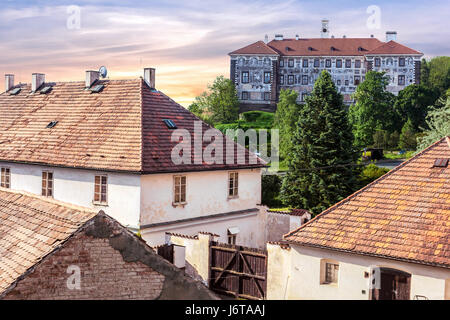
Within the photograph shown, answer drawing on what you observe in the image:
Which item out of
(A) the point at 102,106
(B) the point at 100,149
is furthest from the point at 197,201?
(A) the point at 102,106

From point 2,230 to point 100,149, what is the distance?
14.5m

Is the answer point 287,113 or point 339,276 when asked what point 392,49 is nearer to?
point 287,113

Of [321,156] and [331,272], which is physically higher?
[321,156]

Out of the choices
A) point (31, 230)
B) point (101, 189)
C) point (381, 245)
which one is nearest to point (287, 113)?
point (101, 189)

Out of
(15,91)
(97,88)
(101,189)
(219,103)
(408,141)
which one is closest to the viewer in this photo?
(101,189)

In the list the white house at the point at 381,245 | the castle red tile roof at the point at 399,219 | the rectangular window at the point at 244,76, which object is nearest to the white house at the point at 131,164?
the white house at the point at 381,245

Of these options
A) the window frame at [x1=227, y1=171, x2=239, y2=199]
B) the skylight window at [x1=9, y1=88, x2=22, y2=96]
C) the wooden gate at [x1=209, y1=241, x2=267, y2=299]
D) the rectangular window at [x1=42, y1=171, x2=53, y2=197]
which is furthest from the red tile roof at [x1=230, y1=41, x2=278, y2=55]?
the wooden gate at [x1=209, y1=241, x2=267, y2=299]

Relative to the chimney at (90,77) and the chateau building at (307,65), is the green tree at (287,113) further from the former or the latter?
the chimney at (90,77)

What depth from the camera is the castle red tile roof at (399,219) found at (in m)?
17.2

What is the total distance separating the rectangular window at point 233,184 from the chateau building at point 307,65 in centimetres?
7422

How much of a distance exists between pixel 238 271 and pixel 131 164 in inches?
276

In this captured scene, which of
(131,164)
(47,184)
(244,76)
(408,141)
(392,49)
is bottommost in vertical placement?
(47,184)

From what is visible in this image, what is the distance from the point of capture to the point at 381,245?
1777 centimetres

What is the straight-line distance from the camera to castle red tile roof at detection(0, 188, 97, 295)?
34.8ft
